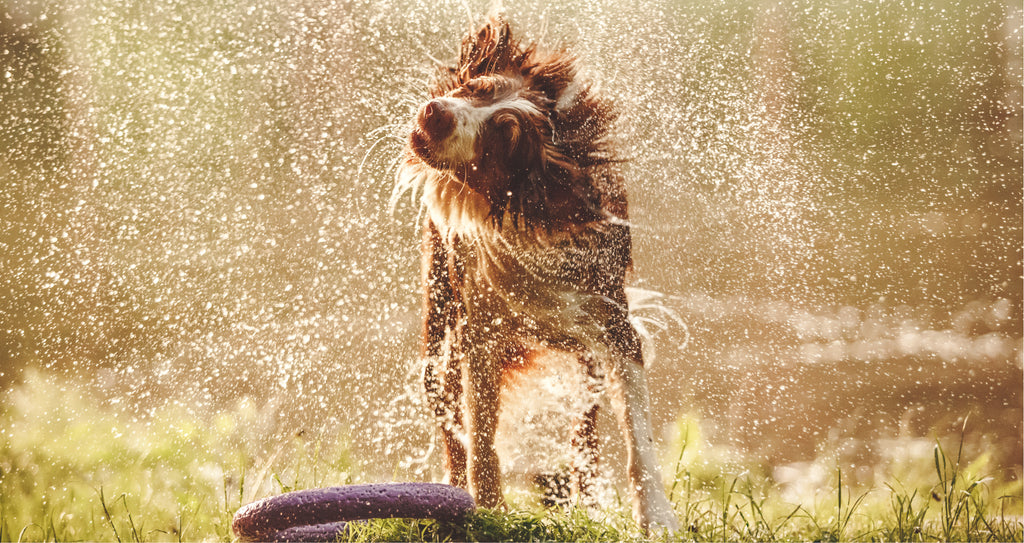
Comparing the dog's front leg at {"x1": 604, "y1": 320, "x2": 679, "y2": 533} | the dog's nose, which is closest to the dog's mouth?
the dog's nose

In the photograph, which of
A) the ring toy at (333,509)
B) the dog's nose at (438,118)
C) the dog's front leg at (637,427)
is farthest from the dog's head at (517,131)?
the ring toy at (333,509)

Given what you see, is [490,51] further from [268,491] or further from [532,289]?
[268,491]

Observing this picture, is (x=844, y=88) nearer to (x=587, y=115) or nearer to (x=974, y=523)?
(x=587, y=115)

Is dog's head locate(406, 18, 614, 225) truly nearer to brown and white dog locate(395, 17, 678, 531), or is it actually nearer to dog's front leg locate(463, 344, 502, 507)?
brown and white dog locate(395, 17, 678, 531)

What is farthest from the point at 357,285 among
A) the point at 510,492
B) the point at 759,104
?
the point at 759,104

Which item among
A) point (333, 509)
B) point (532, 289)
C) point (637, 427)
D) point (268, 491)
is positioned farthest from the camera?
point (268, 491)

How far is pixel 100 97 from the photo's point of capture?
2.77m

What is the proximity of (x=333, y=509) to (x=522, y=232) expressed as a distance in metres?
0.86

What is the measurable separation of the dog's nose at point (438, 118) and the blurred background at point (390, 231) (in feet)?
2.05

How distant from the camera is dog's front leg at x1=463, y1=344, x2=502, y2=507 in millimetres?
2049

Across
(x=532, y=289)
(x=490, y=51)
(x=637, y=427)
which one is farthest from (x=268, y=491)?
(x=490, y=51)

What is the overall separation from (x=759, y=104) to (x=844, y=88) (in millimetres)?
334

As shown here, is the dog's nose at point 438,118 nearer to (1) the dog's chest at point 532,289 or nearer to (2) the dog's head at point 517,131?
(2) the dog's head at point 517,131

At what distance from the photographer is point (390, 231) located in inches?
96.3
